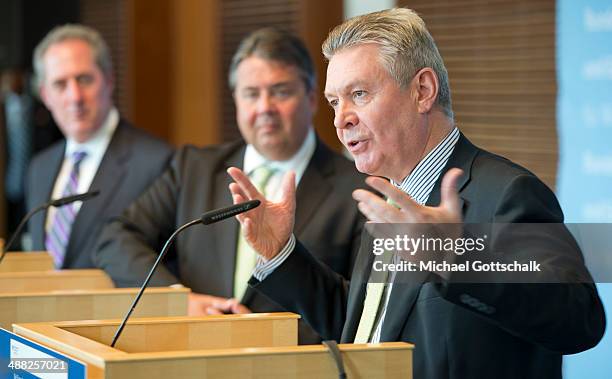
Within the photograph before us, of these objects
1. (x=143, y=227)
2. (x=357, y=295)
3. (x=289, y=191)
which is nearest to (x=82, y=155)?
(x=143, y=227)

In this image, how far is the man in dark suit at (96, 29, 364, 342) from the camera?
12.8 ft

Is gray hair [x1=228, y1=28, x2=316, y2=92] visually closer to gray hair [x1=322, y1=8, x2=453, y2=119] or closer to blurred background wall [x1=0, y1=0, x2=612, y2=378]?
blurred background wall [x1=0, y1=0, x2=612, y2=378]

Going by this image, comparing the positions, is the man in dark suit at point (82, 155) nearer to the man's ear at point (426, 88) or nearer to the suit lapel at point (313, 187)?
the suit lapel at point (313, 187)

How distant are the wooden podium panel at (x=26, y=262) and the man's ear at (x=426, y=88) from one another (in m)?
1.73

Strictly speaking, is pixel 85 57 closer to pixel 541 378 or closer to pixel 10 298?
pixel 10 298

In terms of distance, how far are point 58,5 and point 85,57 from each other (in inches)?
107

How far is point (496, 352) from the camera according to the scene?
2348mm

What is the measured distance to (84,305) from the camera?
2.83 m

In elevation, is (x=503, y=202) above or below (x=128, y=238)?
below

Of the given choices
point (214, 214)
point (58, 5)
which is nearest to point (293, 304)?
point (214, 214)

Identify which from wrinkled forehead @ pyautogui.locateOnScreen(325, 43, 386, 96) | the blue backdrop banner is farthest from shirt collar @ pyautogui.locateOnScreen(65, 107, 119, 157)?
wrinkled forehead @ pyautogui.locateOnScreen(325, 43, 386, 96)

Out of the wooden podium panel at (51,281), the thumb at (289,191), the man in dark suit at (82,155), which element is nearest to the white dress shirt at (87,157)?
the man in dark suit at (82,155)

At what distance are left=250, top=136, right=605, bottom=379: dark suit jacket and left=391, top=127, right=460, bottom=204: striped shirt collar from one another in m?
0.03

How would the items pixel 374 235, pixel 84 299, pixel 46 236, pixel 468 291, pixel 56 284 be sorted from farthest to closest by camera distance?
pixel 46 236
pixel 56 284
pixel 84 299
pixel 374 235
pixel 468 291
